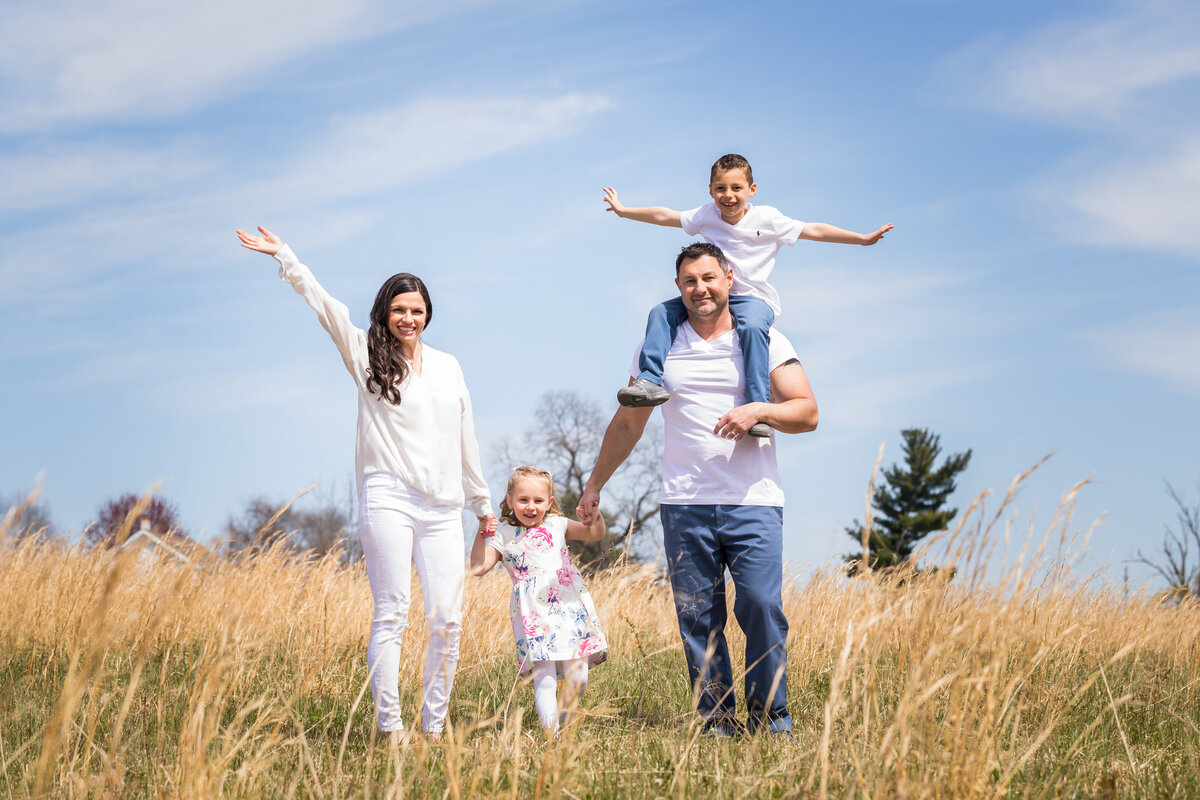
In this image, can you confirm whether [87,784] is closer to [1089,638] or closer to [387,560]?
[387,560]

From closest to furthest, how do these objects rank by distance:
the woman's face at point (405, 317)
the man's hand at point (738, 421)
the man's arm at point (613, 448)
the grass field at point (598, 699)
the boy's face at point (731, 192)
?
the grass field at point (598, 699) → the man's hand at point (738, 421) → the woman's face at point (405, 317) → the man's arm at point (613, 448) → the boy's face at point (731, 192)

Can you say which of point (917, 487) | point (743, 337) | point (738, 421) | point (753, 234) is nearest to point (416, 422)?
point (738, 421)

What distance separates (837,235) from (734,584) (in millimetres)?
2556

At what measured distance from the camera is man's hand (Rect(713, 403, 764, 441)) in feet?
13.5

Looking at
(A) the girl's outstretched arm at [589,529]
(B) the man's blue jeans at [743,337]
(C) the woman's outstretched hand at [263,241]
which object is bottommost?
(A) the girl's outstretched arm at [589,529]

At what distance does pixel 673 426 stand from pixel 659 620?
5626 mm

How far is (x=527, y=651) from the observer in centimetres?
429

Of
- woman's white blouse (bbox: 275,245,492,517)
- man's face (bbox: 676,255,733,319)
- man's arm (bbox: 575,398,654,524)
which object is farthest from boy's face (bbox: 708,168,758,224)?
woman's white blouse (bbox: 275,245,492,517)

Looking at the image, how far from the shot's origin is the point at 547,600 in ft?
14.4

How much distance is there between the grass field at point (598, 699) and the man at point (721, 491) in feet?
0.90

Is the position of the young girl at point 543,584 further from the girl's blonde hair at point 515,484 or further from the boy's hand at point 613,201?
the boy's hand at point 613,201

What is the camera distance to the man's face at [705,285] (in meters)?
4.41

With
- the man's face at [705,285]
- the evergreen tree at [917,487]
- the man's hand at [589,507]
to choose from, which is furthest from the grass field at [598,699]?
the evergreen tree at [917,487]

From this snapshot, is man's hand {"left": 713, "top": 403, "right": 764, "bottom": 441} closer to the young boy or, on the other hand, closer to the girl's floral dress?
the young boy
